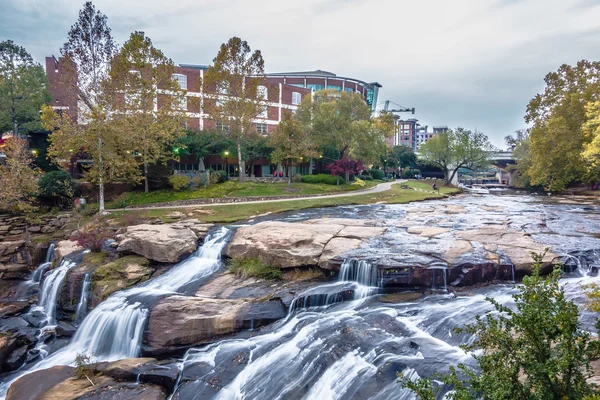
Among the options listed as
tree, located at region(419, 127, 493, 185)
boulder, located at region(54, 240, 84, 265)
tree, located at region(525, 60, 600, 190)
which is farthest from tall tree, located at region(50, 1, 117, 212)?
tree, located at region(419, 127, 493, 185)

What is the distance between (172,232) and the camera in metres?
16.6

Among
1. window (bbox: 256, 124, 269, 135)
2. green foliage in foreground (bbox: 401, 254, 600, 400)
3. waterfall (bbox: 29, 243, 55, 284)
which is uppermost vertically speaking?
window (bbox: 256, 124, 269, 135)

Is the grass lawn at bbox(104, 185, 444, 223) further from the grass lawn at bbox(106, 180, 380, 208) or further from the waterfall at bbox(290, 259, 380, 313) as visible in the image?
the waterfall at bbox(290, 259, 380, 313)

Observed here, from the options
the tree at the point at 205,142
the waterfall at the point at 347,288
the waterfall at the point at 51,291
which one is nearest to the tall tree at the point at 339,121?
the tree at the point at 205,142

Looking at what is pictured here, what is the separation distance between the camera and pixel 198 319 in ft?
34.4

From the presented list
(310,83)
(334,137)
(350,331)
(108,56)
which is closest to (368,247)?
(350,331)

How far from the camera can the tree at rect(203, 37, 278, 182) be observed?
35.2m

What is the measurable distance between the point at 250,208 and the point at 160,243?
38.7 feet

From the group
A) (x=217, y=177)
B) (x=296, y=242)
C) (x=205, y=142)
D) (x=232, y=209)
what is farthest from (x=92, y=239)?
(x=205, y=142)

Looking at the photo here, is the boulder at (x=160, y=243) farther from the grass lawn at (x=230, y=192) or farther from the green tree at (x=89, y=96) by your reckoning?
the grass lawn at (x=230, y=192)

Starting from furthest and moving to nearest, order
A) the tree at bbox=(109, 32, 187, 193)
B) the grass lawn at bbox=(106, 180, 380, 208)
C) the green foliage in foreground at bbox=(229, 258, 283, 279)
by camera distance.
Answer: the grass lawn at bbox=(106, 180, 380, 208) < the tree at bbox=(109, 32, 187, 193) < the green foliage in foreground at bbox=(229, 258, 283, 279)

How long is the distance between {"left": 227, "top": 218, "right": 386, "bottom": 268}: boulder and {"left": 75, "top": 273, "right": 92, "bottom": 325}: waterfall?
571cm

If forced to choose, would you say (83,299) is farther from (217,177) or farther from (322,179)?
(322,179)

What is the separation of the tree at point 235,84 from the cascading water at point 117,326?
993 inches
